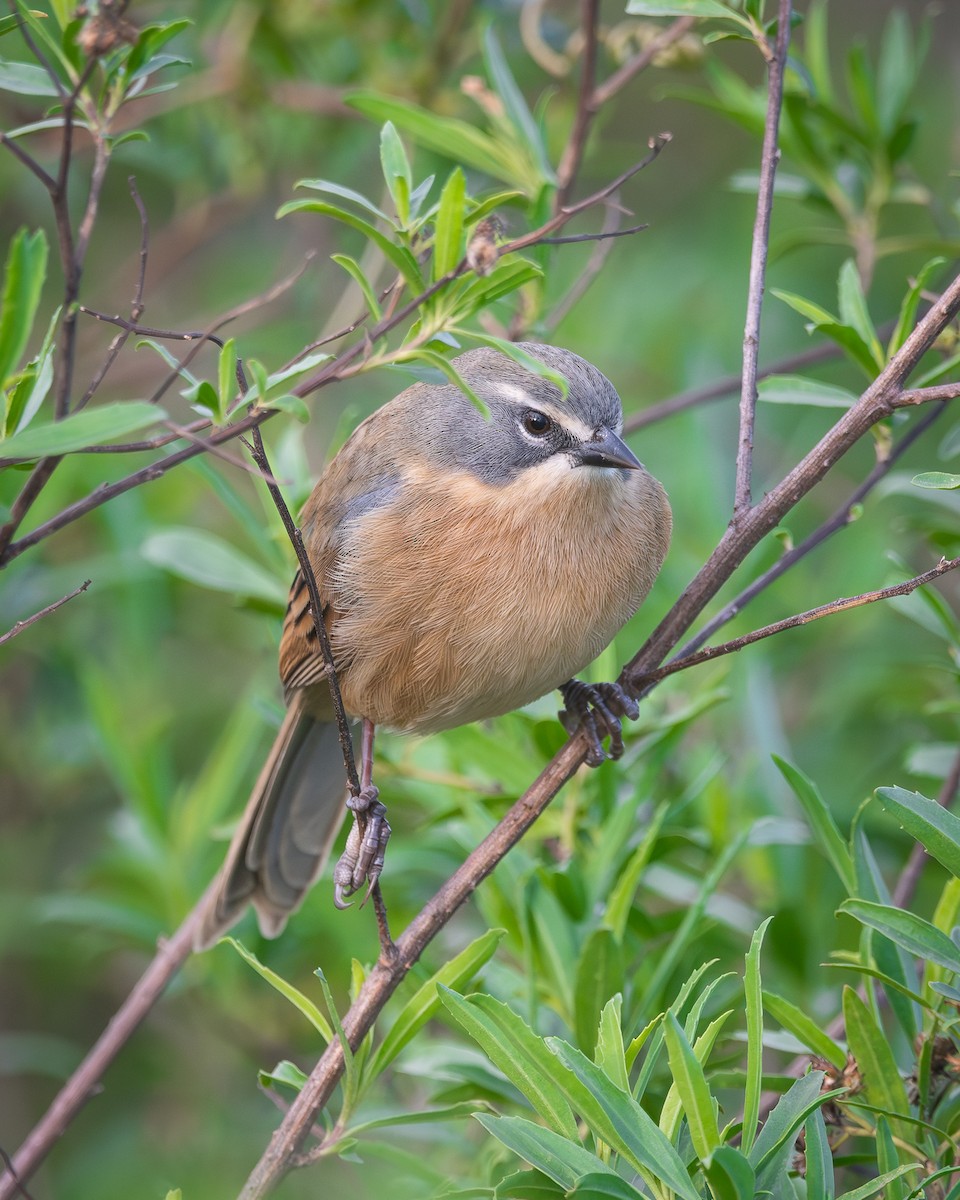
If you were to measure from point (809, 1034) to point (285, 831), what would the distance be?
1895mm

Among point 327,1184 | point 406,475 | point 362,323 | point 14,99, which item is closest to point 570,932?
point 327,1184

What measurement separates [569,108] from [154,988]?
3.83 meters

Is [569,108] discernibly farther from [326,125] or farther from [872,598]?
[872,598]

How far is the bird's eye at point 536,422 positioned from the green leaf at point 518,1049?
5.55ft

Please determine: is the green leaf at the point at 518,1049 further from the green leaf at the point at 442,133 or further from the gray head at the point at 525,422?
the green leaf at the point at 442,133

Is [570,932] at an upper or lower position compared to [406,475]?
lower

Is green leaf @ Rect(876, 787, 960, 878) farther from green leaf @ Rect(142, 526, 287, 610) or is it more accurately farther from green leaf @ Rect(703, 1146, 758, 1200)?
green leaf @ Rect(142, 526, 287, 610)

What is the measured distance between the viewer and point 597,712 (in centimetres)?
360

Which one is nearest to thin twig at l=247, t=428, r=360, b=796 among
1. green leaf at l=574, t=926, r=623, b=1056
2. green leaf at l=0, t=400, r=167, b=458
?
green leaf at l=0, t=400, r=167, b=458

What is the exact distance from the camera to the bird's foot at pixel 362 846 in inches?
128

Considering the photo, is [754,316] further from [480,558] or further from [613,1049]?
[613,1049]

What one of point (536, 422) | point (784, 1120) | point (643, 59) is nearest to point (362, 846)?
point (536, 422)

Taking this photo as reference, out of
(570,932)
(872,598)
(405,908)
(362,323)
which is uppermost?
(362,323)

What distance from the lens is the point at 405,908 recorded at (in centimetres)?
448
